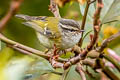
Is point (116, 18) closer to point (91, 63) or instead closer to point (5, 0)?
point (91, 63)

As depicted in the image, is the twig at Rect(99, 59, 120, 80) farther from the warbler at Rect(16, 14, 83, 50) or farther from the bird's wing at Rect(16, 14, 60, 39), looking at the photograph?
the bird's wing at Rect(16, 14, 60, 39)

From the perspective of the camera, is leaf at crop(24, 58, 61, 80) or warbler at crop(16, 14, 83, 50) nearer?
leaf at crop(24, 58, 61, 80)

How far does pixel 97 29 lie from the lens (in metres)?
0.85

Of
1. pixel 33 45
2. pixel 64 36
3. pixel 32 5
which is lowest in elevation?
pixel 64 36

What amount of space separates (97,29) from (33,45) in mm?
937

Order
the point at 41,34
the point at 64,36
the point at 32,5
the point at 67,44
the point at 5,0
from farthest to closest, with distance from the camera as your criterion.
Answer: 1. the point at 64,36
2. the point at 41,34
3. the point at 67,44
4. the point at 32,5
5. the point at 5,0

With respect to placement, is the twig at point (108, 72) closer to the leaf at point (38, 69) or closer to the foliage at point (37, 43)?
the foliage at point (37, 43)

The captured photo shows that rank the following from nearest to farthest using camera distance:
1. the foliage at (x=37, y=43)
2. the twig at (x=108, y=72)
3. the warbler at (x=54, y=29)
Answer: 1. the twig at (x=108, y=72)
2. the foliage at (x=37, y=43)
3. the warbler at (x=54, y=29)

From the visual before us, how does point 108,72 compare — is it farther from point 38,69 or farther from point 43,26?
point 43,26

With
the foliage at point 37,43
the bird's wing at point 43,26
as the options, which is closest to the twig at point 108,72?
the foliage at point 37,43

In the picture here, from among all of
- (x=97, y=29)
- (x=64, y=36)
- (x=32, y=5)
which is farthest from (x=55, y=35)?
(x=97, y=29)

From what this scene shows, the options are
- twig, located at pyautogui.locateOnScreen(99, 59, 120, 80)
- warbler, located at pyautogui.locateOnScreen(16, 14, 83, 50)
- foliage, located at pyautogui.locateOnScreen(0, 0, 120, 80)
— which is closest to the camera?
twig, located at pyautogui.locateOnScreen(99, 59, 120, 80)

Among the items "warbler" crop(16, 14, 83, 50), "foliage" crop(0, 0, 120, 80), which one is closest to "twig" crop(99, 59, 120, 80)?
"foliage" crop(0, 0, 120, 80)

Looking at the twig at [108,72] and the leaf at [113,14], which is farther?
the leaf at [113,14]
